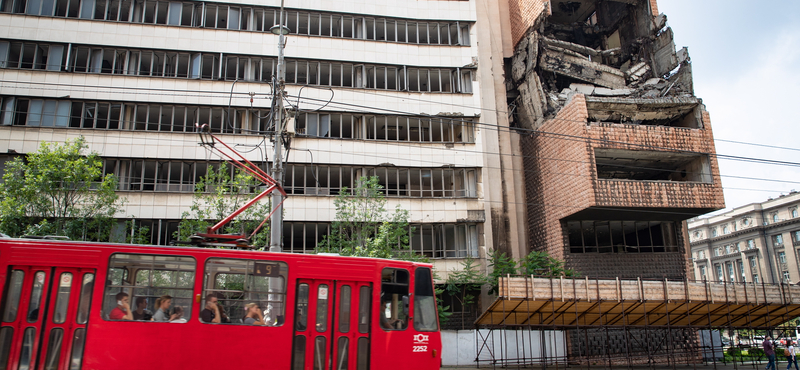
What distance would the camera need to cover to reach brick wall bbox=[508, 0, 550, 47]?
3056cm

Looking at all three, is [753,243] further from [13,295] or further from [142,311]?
[13,295]

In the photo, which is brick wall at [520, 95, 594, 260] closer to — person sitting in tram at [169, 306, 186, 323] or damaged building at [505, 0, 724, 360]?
damaged building at [505, 0, 724, 360]

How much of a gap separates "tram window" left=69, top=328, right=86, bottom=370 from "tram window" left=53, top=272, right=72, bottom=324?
36 cm

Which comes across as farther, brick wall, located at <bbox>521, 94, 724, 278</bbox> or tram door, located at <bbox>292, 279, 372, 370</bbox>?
brick wall, located at <bbox>521, 94, 724, 278</bbox>

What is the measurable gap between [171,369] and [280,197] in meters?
5.48

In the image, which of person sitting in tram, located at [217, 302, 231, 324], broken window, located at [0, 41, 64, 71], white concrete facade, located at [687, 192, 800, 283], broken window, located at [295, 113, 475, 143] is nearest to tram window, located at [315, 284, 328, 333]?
person sitting in tram, located at [217, 302, 231, 324]

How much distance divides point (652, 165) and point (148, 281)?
91.8ft

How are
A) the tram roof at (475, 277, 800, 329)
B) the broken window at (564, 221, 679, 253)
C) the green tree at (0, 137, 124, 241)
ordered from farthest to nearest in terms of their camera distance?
the broken window at (564, 221, 679, 253)
the green tree at (0, 137, 124, 241)
the tram roof at (475, 277, 800, 329)

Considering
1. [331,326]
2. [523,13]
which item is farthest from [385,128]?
[331,326]

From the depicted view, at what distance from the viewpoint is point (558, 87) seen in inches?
1321

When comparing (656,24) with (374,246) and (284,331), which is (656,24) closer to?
(374,246)

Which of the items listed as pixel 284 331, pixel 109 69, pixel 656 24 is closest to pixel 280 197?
pixel 284 331

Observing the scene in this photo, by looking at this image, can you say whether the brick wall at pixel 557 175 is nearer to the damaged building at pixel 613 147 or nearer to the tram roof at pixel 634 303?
the damaged building at pixel 613 147

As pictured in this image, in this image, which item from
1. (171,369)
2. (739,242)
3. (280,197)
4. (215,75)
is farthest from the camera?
(739,242)
